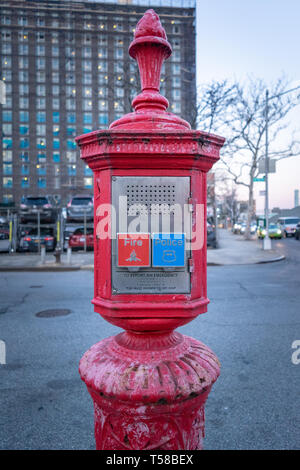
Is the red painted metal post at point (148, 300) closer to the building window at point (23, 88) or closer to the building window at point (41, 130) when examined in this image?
the building window at point (41, 130)

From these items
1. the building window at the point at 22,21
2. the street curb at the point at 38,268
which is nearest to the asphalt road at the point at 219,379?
the street curb at the point at 38,268

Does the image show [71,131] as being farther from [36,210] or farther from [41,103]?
[36,210]

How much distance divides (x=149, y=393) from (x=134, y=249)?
63 centimetres

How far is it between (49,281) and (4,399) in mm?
6309

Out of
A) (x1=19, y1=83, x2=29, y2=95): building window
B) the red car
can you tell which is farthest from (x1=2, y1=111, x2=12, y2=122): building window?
the red car

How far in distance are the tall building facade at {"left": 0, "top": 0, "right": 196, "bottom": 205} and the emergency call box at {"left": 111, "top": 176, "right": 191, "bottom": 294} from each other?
6004 cm

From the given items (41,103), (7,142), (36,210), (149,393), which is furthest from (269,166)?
(41,103)

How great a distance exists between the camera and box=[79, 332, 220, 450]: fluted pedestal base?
4.70 feet

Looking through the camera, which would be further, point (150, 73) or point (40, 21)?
point (40, 21)

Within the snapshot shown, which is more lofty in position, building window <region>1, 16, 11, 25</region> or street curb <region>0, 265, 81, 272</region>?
building window <region>1, 16, 11, 25</region>

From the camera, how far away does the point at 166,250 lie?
1.52 meters

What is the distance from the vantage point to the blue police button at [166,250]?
5.00 feet

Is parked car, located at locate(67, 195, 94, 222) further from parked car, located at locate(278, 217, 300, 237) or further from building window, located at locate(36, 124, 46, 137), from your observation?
building window, located at locate(36, 124, 46, 137)
